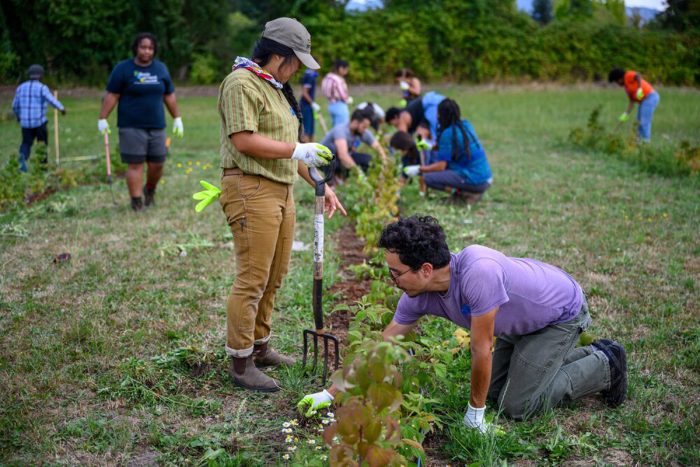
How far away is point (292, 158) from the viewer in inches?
123

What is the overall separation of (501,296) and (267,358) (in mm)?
1526

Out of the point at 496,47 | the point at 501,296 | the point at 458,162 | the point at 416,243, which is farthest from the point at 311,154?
the point at 496,47

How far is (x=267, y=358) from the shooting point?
362 centimetres

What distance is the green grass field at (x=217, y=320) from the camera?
286cm

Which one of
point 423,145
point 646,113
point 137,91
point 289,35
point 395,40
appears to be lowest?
point 423,145

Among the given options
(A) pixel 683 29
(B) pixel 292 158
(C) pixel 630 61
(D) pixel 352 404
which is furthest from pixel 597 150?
(A) pixel 683 29

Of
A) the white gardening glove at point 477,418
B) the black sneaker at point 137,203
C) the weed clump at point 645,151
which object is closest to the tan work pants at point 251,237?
the white gardening glove at point 477,418

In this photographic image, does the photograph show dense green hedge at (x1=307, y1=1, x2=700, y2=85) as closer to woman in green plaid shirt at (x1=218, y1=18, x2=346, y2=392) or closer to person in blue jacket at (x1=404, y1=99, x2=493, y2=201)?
person in blue jacket at (x1=404, y1=99, x2=493, y2=201)

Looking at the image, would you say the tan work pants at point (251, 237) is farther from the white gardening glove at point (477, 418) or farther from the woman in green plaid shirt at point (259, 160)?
the white gardening glove at point (477, 418)

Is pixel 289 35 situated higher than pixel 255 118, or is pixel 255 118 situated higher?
pixel 289 35

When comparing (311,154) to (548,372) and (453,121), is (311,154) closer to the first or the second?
(548,372)

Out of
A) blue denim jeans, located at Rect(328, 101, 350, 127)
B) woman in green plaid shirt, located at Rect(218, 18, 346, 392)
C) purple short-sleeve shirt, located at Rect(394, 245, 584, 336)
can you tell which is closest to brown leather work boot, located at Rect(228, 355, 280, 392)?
woman in green plaid shirt, located at Rect(218, 18, 346, 392)

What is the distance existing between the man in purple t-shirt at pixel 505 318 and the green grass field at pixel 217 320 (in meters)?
0.15

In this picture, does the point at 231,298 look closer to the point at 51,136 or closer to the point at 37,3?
the point at 51,136
